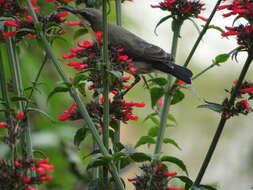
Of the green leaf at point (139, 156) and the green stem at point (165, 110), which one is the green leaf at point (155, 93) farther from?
the green leaf at point (139, 156)

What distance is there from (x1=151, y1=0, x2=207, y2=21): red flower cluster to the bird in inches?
13.7

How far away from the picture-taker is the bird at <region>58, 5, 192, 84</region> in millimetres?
4156

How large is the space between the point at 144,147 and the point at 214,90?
247 cm

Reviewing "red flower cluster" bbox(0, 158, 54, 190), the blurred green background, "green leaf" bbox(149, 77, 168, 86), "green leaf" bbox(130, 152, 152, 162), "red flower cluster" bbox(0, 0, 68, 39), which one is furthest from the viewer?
the blurred green background

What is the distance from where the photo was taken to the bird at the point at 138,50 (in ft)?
13.6

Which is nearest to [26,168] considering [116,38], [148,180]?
[148,180]

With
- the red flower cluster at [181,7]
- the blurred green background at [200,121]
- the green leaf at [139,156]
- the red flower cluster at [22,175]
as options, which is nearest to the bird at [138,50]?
the red flower cluster at [181,7]

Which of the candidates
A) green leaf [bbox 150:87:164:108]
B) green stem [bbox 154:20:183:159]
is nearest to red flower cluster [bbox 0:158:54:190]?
green stem [bbox 154:20:183:159]

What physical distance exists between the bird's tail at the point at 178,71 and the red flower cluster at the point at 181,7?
41 centimetres

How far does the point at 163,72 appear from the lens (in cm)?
448

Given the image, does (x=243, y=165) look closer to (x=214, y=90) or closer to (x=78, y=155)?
(x=214, y=90)

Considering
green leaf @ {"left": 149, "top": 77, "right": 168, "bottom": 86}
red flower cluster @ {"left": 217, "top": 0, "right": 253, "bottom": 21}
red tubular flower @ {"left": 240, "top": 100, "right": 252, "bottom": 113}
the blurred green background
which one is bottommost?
the blurred green background

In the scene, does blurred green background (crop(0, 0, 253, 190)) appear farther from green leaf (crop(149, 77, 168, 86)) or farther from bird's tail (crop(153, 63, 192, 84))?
green leaf (crop(149, 77, 168, 86))

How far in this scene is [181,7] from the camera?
414 cm
